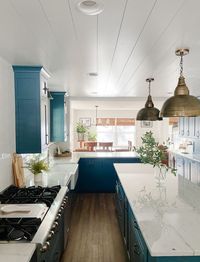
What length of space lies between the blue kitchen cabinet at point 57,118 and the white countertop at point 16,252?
12.0 ft

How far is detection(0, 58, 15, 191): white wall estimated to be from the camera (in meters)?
2.42

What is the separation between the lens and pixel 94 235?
136 inches

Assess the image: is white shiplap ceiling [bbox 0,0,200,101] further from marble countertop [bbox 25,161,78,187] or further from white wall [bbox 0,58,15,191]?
marble countertop [bbox 25,161,78,187]

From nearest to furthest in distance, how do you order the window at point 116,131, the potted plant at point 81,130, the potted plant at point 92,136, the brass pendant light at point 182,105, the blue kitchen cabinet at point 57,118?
the brass pendant light at point 182,105, the blue kitchen cabinet at point 57,118, the potted plant at point 81,130, the potted plant at point 92,136, the window at point 116,131

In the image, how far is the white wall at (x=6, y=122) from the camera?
2.42 meters

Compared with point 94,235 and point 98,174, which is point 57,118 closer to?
point 98,174

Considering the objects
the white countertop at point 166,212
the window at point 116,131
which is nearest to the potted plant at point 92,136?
the window at point 116,131

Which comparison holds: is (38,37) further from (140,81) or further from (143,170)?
(143,170)

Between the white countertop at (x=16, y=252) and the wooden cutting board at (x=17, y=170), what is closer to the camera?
the white countertop at (x=16, y=252)

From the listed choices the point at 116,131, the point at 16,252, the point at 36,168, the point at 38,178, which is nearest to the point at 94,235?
the point at 38,178

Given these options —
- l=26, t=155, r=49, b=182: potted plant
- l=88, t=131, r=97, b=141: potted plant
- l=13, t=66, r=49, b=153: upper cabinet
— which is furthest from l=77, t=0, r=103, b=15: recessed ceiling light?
l=88, t=131, r=97, b=141: potted plant

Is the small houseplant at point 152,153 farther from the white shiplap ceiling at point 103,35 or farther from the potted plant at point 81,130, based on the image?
the potted plant at point 81,130

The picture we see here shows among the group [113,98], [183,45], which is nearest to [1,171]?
[183,45]

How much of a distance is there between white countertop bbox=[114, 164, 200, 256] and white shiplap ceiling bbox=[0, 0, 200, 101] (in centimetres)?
135
